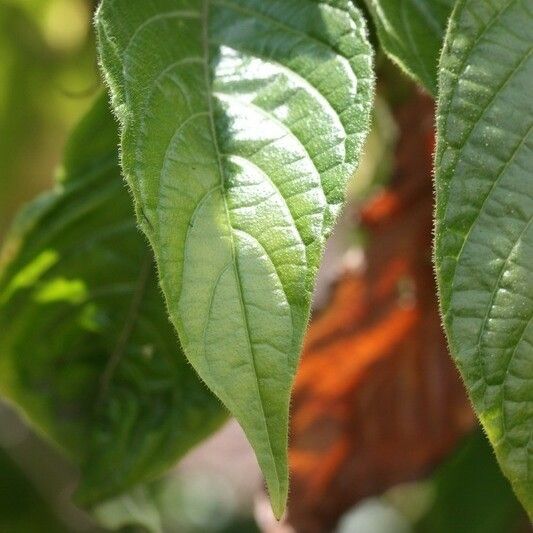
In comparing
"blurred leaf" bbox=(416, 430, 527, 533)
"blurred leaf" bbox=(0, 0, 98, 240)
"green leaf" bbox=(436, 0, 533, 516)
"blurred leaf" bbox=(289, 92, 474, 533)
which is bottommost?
"blurred leaf" bbox=(416, 430, 527, 533)

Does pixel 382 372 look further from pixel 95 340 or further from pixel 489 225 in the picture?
pixel 489 225

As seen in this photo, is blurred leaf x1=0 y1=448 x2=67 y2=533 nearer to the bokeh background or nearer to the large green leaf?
the bokeh background

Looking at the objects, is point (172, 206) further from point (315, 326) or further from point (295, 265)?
point (315, 326)

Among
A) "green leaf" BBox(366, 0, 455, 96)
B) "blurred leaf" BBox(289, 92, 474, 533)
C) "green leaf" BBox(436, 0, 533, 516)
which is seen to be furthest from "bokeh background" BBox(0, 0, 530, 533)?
"green leaf" BBox(436, 0, 533, 516)

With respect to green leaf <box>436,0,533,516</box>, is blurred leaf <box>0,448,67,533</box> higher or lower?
lower

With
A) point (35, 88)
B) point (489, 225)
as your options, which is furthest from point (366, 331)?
point (489, 225)

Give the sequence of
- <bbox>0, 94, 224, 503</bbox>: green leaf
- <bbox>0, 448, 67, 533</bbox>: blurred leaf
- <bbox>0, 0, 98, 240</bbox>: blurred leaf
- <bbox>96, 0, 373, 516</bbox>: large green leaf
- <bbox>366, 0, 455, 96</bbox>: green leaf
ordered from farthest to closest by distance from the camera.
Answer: <bbox>0, 448, 67, 533</bbox>: blurred leaf → <bbox>0, 0, 98, 240</bbox>: blurred leaf → <bbox>0, 94, 224, 503</bbox>: green leaf → <bbox>366, 0, 455, 96</bbox>: green leaf → <bbox>96, 0, 373, 516</bbox>: large green leaf

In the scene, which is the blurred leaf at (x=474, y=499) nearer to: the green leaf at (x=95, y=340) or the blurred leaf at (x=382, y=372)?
the blurred leaf at (x=382, y=372)
